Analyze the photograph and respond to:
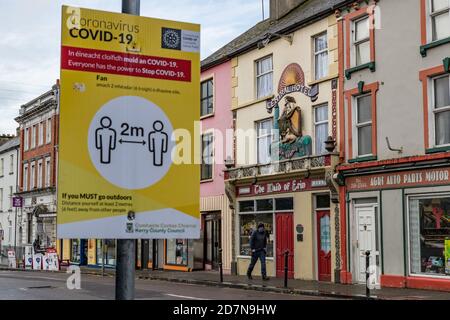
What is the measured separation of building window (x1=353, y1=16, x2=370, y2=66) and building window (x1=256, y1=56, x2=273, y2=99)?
198 inches

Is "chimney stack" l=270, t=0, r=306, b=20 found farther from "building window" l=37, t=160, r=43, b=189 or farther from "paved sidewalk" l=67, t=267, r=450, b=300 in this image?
"building window" l=37, t=160, r=43, b=189

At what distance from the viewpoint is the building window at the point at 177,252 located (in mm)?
30344

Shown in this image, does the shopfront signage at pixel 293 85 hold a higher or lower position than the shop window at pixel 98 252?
higher

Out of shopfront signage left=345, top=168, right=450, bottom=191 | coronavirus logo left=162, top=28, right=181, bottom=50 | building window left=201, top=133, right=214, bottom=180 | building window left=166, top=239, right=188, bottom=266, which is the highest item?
building window left=201, top=133, right=214, bottom=180

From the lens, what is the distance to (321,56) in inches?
910

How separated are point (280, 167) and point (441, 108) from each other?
296 inches

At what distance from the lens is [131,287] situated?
11.6 feet

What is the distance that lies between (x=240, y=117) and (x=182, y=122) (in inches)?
935

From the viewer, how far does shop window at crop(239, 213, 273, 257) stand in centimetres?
2527

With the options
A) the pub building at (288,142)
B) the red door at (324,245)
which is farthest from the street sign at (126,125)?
the red door at (324,245)

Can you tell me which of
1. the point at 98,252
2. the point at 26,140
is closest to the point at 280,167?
the point at 98,252

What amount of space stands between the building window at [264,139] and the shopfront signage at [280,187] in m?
1.05

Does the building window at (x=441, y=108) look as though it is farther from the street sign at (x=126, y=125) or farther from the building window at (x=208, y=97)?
the street sign at (x=126, y=125)

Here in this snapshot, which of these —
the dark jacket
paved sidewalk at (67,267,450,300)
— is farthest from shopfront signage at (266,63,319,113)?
paved sidewalk at (67,267,450,300)
